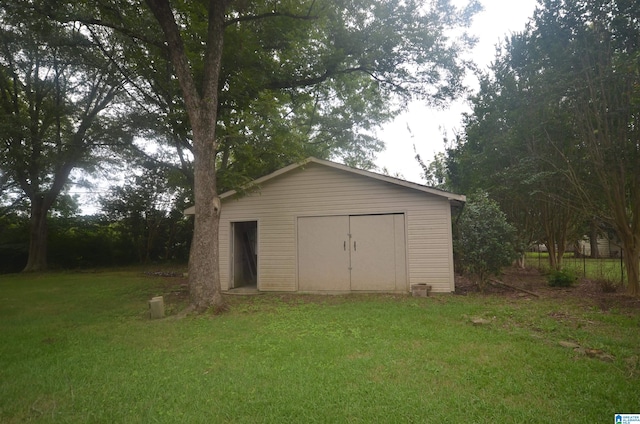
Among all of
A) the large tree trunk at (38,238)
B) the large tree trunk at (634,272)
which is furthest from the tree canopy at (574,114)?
the large tree trunk at (38,238)

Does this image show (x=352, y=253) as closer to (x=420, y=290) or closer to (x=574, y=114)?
(x=420, y=290)

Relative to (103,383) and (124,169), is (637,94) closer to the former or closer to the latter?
(103,383)

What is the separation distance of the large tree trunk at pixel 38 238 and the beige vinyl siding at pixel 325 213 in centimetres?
1368

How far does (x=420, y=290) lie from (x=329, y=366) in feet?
17.4

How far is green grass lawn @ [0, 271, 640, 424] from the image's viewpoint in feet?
9.92

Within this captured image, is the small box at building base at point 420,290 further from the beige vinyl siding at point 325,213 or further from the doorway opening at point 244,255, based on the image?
the doorway opening at point 244,255

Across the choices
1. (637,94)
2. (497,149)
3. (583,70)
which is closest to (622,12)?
(583,70)

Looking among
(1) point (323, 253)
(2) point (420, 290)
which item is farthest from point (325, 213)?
(2) point (420, 290)

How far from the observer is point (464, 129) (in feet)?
54.1

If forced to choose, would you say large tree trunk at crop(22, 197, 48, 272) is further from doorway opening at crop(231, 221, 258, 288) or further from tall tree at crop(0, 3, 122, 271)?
doorway opening at crop(231, 221, 258, 288)

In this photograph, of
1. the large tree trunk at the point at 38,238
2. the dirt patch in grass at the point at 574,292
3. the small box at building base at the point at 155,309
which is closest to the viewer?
the small box at building base at the point at 155,309

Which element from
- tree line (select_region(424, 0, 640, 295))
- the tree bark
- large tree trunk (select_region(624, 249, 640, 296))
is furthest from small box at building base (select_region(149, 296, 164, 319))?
large tree trunk (select_region(624, 249, 640, 296))

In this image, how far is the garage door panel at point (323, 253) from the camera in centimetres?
981

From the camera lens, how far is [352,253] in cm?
974
